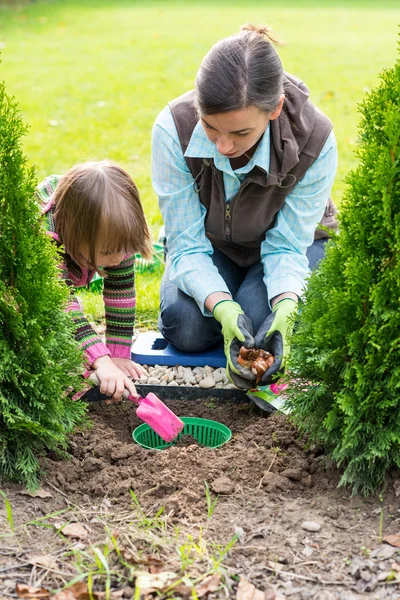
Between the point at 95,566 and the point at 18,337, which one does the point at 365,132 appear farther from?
the point at 95,566

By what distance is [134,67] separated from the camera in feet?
37.1

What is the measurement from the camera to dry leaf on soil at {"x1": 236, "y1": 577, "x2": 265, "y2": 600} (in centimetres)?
201

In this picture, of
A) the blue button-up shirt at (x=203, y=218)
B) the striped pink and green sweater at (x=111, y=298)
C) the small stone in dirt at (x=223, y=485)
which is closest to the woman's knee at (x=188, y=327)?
the blue button-up shirt at (x=203, y=218)

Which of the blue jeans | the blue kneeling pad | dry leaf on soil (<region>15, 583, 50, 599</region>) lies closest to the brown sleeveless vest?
the blue jeans

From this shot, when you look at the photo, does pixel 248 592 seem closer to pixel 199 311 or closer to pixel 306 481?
pixel 306 481

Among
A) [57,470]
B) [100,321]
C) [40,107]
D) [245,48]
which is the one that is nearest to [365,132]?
[245,48]

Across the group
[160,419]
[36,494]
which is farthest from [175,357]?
[36,494]

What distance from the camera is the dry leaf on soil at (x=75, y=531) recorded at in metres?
2.26

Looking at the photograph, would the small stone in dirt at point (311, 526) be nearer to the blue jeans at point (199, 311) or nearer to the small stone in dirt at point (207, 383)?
the small stone in dirt at point (207, 383)

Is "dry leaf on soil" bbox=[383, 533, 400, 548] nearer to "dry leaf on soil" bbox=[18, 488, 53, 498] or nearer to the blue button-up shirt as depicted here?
"dry leaf on soil" bbox=[18, 488, 53, 498]

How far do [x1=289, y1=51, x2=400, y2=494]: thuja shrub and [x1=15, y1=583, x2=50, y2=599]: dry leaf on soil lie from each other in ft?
3.21

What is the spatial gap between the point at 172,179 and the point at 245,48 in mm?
770

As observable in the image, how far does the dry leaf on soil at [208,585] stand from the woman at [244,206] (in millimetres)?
1151

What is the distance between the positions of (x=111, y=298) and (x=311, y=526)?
1.62 meters
